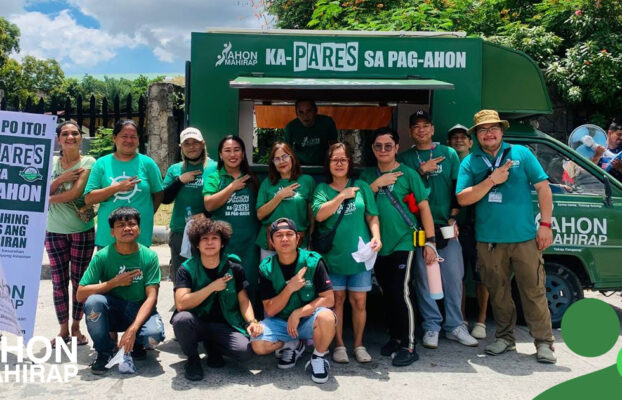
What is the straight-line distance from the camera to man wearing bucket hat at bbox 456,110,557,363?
14.0ft

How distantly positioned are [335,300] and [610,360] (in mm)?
2373

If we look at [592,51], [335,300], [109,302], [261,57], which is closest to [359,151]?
[592,51]

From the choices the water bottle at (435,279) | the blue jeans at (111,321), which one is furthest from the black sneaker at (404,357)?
the blue jeans at (111,321)

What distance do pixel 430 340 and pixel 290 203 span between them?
5.59ft

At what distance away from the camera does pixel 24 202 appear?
428 cm

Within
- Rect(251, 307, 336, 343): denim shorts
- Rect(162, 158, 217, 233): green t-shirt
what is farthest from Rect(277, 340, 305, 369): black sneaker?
Rect(162, 158, 217, 233): green t-shirt

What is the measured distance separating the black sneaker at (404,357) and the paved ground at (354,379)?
0.05 m

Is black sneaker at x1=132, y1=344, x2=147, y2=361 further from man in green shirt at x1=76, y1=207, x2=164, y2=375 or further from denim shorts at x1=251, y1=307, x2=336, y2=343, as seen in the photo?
denim shorts at x1=251, y1=307, x2=336, y2=343

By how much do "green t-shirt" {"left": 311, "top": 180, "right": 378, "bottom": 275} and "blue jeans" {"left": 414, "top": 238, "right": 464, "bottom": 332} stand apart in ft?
2.19

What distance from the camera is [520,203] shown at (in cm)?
432

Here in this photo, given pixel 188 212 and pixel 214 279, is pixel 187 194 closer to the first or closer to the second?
pixel 188 212

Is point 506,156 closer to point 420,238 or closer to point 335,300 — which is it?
point 420,238

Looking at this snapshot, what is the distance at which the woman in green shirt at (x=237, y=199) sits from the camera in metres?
4.36

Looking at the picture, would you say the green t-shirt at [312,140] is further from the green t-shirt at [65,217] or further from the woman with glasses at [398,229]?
the green t-shirt at [65,217]
